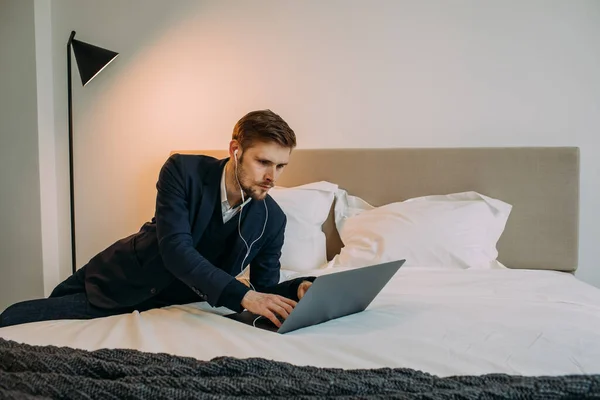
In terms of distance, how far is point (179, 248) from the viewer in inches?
56.7

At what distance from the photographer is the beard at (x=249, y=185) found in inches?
63.0

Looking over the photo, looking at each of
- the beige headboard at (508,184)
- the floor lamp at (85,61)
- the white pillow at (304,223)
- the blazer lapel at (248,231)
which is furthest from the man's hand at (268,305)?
the floor lamp at (85,61)

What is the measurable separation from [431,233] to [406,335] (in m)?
0.95

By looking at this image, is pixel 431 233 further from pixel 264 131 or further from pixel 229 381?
pixel 229 381

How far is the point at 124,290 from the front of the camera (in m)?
1.62

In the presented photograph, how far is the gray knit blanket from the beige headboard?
1.58 m

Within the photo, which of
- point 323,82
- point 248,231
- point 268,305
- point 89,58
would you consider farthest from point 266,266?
point 89,58

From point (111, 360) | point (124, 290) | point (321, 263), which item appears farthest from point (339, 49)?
point (111, 360)

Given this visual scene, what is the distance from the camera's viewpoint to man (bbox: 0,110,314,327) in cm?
154

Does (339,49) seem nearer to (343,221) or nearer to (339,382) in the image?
(343,221)

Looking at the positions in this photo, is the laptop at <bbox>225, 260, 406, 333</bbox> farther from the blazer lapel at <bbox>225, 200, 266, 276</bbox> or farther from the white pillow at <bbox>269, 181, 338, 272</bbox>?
the white pillow at <bbox>269, 181, 338, 272</bbox>

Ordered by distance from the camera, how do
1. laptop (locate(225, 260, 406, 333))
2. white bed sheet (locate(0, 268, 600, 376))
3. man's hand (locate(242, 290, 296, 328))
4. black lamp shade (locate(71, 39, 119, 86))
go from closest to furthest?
white bed sheet (locate(0, 268, 600, 376)), laptop (locate(225, 260, 406, 333)), man's hand (locate(242, 290, 296, 328)), black lamp shade (locate(71, 39, 119, 86))

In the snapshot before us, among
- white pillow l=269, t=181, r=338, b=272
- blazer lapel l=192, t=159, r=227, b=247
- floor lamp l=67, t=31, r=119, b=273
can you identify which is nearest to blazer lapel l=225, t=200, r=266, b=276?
blazer lapel l=192, t=159, r=227, b=247

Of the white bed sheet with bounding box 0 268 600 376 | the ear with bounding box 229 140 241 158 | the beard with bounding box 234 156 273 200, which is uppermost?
the ear with bounding box 229 140 241 158
